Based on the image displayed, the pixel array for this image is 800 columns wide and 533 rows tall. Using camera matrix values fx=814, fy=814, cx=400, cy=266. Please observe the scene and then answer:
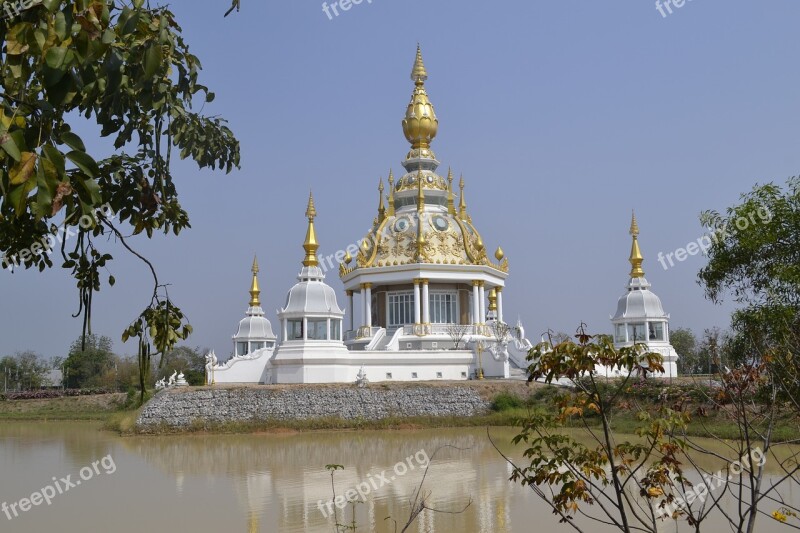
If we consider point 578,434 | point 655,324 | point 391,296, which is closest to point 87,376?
point 391,296

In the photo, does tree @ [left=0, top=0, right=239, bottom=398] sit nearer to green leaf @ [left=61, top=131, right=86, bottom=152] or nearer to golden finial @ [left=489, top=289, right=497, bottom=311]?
green leaf @ [left=61, top=131, right=86, bottom=152]

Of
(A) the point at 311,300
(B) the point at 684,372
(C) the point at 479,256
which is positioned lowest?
(B) the point at 684,372

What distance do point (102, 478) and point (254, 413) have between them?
977 centimetres

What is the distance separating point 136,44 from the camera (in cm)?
433

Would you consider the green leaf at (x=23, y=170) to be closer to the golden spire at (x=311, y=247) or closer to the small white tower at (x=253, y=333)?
the golden spire at (x=311, y=247)

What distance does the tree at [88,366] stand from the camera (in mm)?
62031

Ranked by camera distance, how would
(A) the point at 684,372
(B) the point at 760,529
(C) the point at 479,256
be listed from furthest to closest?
(A) the point at 684,372
(C) the point at 479,256
(B) the point at 760,529

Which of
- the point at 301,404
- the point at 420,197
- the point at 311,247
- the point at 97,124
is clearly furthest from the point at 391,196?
the point at 97,124

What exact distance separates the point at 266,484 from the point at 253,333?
88.0 feet

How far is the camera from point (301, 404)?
28156 mm

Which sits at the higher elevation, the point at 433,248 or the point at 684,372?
the point at 433,248

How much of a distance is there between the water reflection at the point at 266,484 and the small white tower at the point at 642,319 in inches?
493

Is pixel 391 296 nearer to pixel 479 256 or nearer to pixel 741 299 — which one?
pixel 479 256

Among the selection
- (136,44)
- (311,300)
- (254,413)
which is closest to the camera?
(136,44)
